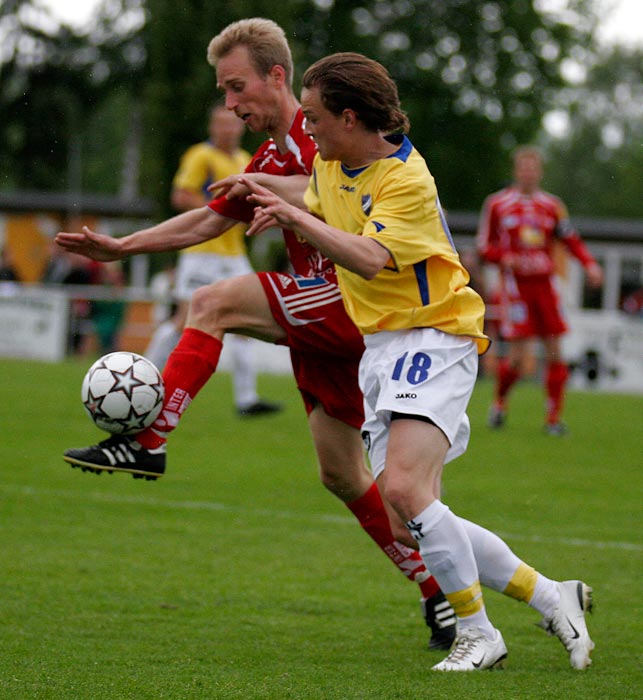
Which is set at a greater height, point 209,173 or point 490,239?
point 209,173

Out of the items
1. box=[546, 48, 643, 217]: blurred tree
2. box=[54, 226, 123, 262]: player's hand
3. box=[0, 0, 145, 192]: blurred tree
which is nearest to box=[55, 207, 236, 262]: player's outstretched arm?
box=[54, 226, 123, 262]: player's hand

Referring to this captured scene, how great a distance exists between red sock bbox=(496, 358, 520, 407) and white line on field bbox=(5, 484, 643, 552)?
4.80m

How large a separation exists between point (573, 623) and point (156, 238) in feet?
7.18

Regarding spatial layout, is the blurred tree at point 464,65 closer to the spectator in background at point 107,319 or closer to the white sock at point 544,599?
the spectator in background at point 107,319

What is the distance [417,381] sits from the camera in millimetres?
4188

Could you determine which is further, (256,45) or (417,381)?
(256,45)

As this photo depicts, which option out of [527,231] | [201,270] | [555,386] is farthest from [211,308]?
[527,231]

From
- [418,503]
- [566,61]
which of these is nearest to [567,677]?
[418,503]

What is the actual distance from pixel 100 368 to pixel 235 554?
1.81 meters

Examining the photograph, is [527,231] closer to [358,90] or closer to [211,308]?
[211,308]

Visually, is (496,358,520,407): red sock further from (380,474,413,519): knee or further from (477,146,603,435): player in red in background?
(380,474,413,519): knee

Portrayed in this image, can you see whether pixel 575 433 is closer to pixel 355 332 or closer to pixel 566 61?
pixel 355 332

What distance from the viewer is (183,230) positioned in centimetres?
523

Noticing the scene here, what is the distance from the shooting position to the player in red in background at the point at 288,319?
191 inches
